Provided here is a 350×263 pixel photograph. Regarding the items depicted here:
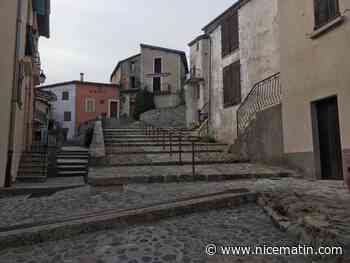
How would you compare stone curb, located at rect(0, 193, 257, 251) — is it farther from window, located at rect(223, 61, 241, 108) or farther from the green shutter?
the green shutter

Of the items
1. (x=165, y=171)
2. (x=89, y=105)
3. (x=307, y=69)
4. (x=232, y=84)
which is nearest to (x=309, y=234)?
(x=165, y=171)

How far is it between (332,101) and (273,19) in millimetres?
5393

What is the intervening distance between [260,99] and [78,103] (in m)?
31.3

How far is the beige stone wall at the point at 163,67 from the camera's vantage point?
114 ft

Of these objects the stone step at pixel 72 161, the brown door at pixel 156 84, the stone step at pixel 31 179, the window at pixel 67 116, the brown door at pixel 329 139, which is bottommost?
the stone step at pixel 31 179

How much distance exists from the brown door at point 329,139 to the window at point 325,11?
1776mm

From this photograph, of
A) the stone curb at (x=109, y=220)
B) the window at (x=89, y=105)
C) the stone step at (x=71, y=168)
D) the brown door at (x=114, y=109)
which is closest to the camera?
the stone curb at (x=109, y=220)

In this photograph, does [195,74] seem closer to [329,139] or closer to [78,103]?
[329,139]

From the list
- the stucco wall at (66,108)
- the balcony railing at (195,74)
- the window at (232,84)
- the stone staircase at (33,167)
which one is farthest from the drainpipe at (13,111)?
the stucco wall at (66,108)

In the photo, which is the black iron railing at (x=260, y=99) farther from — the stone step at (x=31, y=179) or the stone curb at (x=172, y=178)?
the stone step at (x=31, y=179)

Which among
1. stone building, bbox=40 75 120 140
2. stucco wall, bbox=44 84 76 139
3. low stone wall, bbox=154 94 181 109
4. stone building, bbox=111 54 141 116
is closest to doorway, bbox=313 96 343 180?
low stone wall, bbox=154 94 181 109

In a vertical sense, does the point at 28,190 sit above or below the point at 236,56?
below

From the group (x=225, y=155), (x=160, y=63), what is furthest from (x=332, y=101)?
(x=160, y=63)

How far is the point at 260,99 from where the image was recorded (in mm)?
9555
